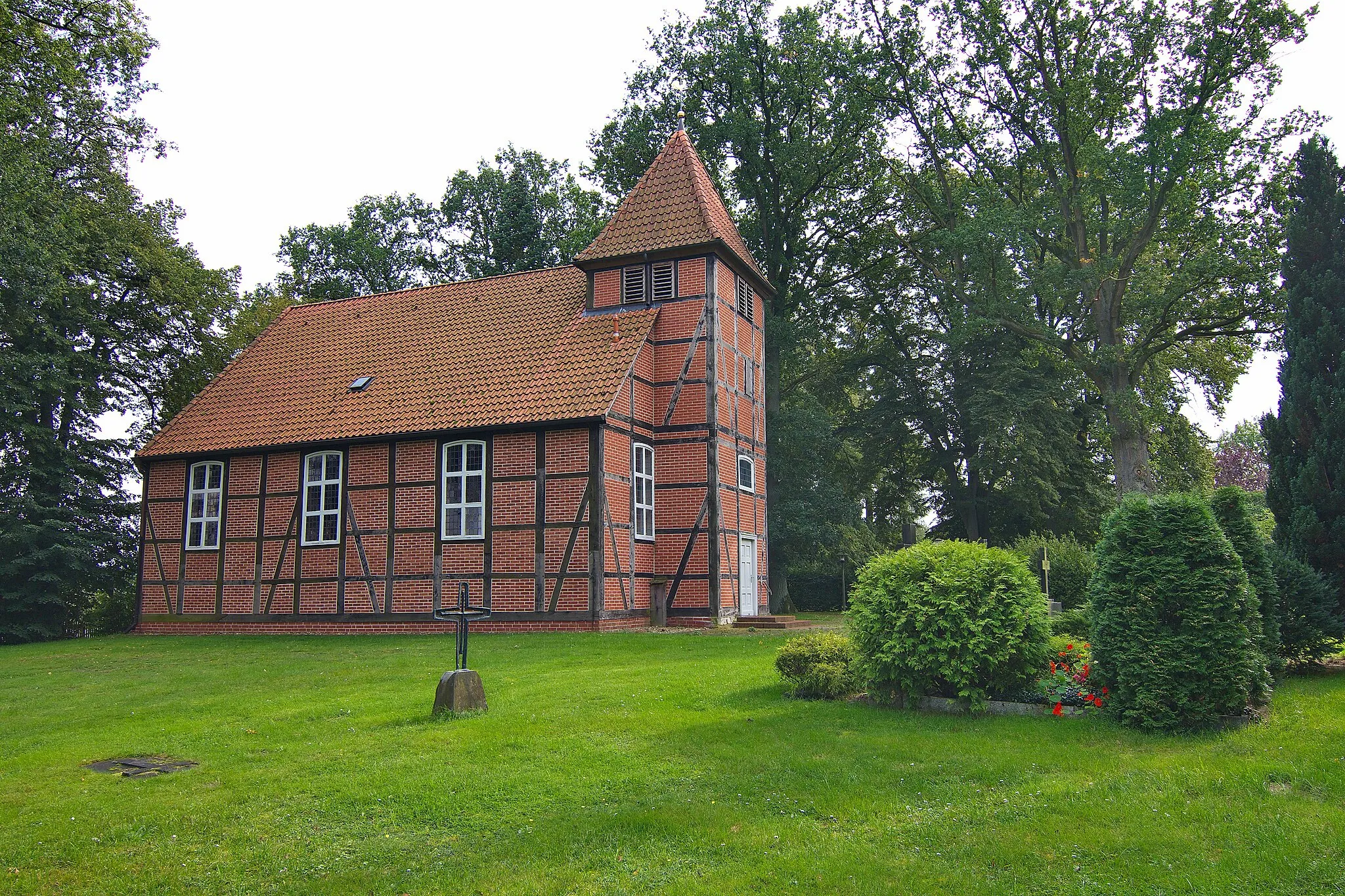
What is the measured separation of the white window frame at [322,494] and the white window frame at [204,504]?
243 centimetres

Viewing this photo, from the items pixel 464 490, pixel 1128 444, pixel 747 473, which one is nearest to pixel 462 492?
pixel 464 490

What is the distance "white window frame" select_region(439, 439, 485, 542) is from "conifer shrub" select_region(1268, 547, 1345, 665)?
565 inches

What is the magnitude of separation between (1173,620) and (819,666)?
3329 millimetres

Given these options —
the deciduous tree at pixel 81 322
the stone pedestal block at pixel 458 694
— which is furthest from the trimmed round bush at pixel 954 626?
the deciduous tree at pixel 81 322

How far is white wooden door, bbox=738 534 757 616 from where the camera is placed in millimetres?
23078

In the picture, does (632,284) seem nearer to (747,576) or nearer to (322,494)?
(747,576)

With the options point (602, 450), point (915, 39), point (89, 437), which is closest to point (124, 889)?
point (602, 450)

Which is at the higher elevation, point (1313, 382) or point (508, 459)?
point (508, 459)

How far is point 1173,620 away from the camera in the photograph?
8117mm

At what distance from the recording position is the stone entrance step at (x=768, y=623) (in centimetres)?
2002

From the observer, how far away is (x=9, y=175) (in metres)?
17.6

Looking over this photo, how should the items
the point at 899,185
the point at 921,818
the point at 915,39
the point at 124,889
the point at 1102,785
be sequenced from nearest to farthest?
the point at 124,889
the point at 921,818
the point at 1102,785
the point at 915,39
the point at 899,185

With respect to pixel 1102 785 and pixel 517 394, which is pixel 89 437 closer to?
pixel 517 394

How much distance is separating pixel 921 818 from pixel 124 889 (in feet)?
15.0
